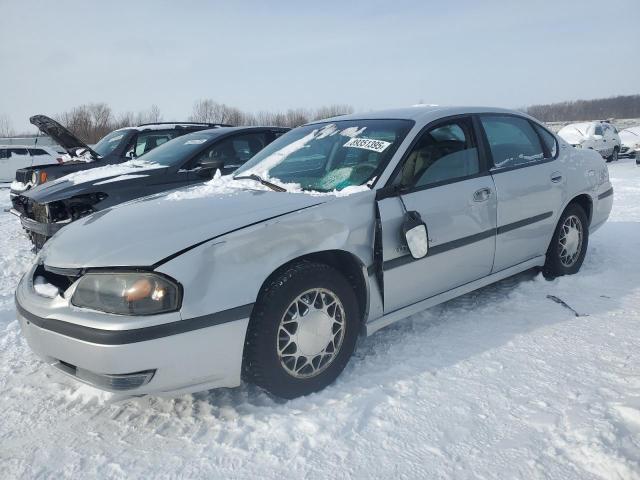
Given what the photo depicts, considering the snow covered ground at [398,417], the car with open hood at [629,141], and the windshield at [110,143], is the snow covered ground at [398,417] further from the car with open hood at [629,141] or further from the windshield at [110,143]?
the car with open hood at [629,141]

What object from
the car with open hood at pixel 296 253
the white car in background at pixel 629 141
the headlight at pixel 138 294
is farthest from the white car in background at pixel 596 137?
the headlight at pixel 138 294

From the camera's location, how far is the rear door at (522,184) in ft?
11.4

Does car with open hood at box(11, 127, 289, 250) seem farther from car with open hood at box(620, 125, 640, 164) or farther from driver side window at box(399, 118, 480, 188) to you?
car with open hood at box(620, 125, 640, 164)

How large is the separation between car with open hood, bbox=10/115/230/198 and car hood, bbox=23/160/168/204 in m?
1.23

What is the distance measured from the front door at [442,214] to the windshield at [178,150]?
3196 millimetres

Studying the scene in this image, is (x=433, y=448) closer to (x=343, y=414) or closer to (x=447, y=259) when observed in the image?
(x=343, y=414)

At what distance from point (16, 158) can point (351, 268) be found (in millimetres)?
16908

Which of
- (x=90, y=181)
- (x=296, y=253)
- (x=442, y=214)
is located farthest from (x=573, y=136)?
(x=296, y=253)

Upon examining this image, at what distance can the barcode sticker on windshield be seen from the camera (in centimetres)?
304

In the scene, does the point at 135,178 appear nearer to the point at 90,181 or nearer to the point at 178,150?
the point at 90,181

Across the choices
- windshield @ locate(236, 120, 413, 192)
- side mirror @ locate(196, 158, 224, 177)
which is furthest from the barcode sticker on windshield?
side mirror @ locate(196, 158, 224, 177)

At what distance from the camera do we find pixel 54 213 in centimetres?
444

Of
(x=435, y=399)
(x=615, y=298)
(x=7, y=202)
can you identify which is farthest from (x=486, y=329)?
(x=7, y=202)

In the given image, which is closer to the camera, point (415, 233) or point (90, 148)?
point (415, 233)
